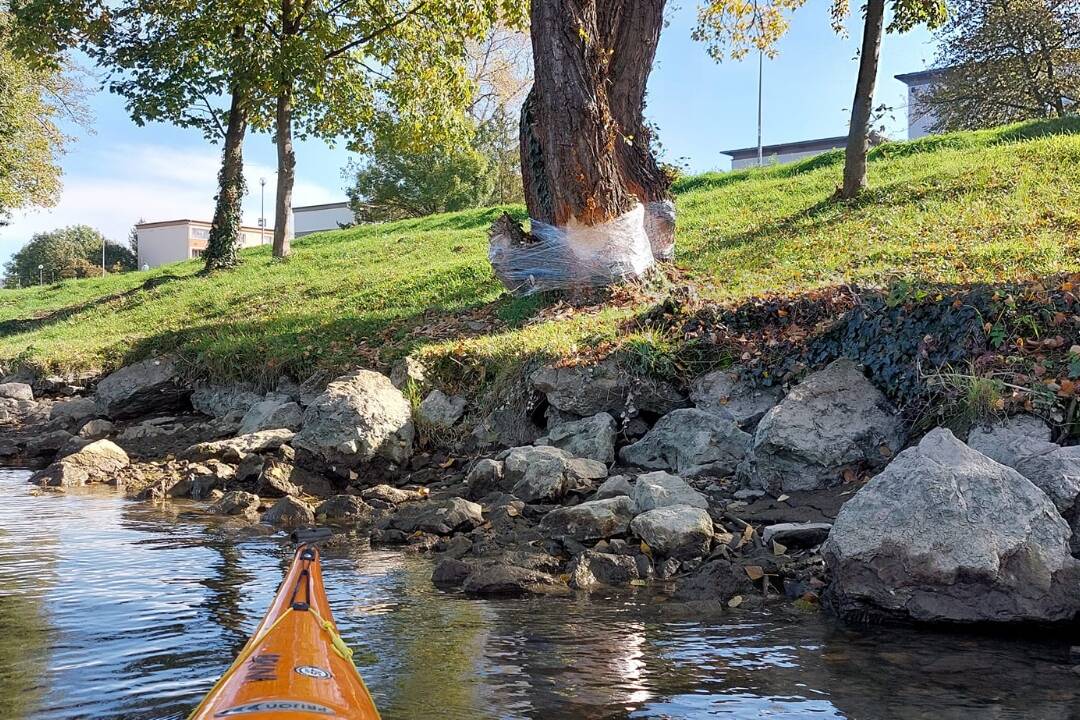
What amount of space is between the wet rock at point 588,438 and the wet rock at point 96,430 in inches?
277

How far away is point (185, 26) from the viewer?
2055 cm

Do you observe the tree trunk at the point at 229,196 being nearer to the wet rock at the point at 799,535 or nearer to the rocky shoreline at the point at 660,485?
the rocky shoreline at the point at 660,485

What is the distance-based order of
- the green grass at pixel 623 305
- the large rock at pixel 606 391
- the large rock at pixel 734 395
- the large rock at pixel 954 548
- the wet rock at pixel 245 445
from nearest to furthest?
the large rock at pixel 954 548 → the large rock at pixel 734 395 → the large rock at pixel 606 391 → the wet rock at pixel 245 445 → the green grass at pixel 623 305

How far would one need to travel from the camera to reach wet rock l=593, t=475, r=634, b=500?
24.1 ft

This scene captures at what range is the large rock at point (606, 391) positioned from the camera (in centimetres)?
909

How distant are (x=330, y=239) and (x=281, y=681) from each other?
24.5 meters

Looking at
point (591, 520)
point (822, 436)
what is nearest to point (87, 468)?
point (591, 520)

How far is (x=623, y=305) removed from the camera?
1148cm

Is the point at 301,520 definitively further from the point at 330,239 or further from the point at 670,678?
the point at 330,239

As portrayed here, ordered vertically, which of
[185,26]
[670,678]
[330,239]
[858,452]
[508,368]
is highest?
[185,26]

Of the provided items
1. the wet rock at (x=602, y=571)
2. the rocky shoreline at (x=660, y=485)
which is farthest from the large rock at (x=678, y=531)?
the wet rock at (x=602, y=571)

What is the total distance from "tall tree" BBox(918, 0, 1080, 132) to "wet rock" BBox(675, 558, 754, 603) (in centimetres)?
2270

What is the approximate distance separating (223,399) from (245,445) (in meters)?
3.36

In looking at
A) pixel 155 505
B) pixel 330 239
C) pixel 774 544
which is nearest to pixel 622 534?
pixel 774 544
